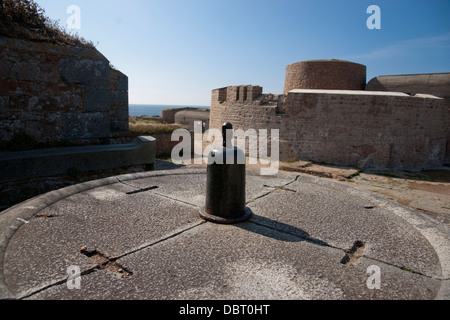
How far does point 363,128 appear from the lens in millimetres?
9570

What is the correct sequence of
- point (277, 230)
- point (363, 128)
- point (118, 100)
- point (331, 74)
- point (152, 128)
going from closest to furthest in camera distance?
point (277, 230)
point (118, 100)
point (363, 128)
point (152, 128)
point (331, 74)

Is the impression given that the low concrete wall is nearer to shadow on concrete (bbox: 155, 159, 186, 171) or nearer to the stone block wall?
the stone block wall

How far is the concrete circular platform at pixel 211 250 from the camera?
1767 mm

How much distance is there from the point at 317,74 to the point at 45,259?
→ 43.0 feet

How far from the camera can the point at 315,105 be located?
9.95m

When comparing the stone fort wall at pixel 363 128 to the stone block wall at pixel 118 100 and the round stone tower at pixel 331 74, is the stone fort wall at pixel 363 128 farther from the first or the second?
the stone block wall at pixel 118 100

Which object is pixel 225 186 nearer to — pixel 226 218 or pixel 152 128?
pixel 226 218

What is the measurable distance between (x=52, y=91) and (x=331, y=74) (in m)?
11.6

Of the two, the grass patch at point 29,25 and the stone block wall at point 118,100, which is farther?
the stone block wall at point 118,100

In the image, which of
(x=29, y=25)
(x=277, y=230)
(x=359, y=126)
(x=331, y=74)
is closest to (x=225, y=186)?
(x=277, y=230)

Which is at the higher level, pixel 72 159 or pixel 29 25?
pixel 29 25

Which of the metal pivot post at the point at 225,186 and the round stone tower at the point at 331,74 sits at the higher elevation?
the round stone tower at the point at 331,74

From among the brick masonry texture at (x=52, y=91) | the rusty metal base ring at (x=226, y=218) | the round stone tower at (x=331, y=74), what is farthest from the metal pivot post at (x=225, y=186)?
the round stone tower at (x=331, y=74)
